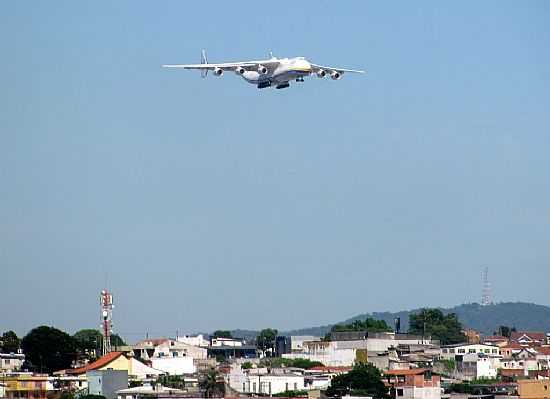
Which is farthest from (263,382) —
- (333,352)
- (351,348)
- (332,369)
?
(333,352)

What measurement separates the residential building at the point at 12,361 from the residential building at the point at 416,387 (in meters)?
37.0

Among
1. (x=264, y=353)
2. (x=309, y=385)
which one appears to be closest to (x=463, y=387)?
(x=309, y=385)

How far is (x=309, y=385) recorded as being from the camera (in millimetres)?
132250

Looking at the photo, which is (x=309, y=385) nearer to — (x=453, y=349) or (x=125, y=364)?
(x=125, y=364)

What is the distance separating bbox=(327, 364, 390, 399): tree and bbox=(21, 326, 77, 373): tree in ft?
112

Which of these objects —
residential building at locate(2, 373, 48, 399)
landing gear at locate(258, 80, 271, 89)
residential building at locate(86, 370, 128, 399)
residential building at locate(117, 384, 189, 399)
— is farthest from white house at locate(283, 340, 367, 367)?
landing gear at locate(258, 80, 271, 89)

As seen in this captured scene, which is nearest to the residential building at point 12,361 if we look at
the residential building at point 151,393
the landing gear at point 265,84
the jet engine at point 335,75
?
the residential building at point 151,393

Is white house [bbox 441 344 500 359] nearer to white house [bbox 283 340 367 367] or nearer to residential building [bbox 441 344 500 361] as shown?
residential building [bbox 441 344 500 361]

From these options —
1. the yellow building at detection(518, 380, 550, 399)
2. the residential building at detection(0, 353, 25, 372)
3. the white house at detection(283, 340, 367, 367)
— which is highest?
the white house at detection(283, 340, 367, 367)

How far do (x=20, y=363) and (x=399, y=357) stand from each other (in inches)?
1515

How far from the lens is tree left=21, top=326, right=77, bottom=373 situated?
14962 cm

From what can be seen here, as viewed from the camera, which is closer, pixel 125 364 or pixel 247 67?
pixel 247 67

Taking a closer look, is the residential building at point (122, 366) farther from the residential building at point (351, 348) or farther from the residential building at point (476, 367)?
the residential building at point (476, 367)

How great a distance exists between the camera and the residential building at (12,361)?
14565 centimetres
